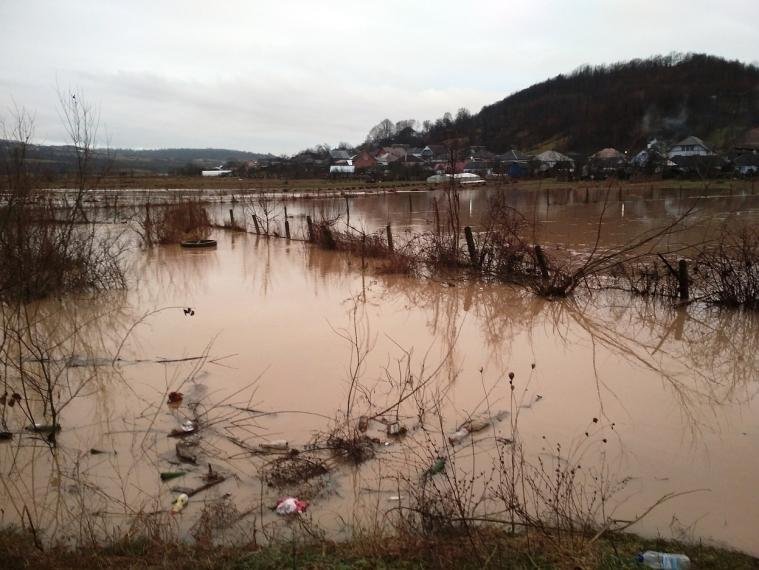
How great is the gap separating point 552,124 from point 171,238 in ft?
353

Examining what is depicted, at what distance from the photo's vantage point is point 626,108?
9894 cm

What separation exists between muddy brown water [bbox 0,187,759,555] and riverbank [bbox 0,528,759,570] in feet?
1.12

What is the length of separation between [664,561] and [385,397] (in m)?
3.42

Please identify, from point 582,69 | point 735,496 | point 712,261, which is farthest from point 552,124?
point 735,496

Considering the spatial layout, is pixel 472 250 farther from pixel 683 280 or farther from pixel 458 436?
pixel 458 436

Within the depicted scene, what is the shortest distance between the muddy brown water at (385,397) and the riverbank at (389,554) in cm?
34

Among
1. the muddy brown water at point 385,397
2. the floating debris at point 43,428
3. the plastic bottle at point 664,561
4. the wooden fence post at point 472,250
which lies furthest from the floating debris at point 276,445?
the wooden fence post at point 472,250

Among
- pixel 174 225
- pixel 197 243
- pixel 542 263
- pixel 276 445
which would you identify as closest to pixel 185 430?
pixel 276 445

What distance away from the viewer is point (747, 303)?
9.24 m

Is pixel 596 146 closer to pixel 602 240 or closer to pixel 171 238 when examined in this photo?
pixel 602 240

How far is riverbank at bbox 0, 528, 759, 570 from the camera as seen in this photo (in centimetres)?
299

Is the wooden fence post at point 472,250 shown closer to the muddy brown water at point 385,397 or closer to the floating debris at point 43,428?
the muddy brown water at point 385,397

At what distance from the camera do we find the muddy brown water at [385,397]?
4.12 meters

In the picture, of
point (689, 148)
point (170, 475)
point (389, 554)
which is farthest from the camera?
point (689, 148)
